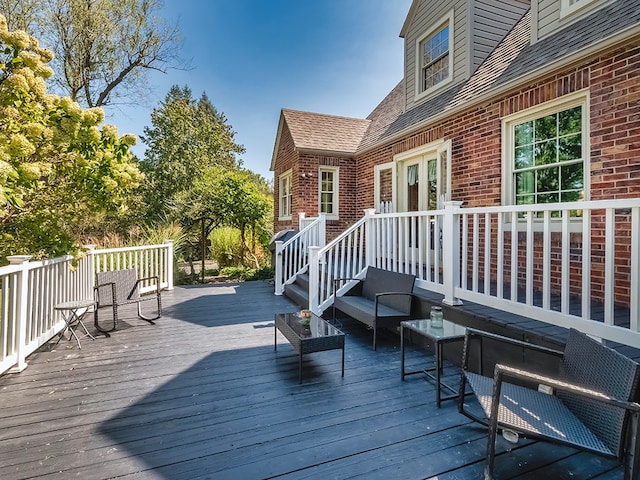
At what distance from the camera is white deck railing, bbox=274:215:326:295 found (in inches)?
279

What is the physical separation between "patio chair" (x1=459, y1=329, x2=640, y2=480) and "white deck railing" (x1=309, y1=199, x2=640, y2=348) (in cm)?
62

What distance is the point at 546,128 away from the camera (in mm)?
4527

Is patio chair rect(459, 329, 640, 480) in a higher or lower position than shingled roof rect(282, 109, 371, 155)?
lower

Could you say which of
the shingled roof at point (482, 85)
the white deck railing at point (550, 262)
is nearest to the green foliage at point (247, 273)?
the shingled roof at point (482, 85)

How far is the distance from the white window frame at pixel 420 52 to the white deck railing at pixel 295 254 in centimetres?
342

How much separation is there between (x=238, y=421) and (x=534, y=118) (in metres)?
5.07

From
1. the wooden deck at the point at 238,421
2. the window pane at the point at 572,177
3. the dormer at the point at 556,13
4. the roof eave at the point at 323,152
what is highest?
the dormer at the point at 556,13

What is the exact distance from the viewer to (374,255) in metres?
5.45

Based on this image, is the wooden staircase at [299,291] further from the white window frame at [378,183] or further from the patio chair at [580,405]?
the patio chair at [580,405]

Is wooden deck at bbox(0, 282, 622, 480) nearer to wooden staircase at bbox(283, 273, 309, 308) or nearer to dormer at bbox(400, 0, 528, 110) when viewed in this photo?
wooden staircase at bbox(283, 273, 309, 308)

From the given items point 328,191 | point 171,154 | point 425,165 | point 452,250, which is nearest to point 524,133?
point 425,165

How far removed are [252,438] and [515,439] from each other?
1.74 m

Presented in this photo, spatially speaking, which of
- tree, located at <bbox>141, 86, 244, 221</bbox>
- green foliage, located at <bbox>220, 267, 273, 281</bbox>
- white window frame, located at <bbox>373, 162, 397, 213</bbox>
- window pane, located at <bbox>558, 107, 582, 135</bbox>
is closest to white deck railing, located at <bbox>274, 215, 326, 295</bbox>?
white window frame, located at <bbox>373, 162, 397, 213</bbox>

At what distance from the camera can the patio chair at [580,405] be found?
1611 millimetres
